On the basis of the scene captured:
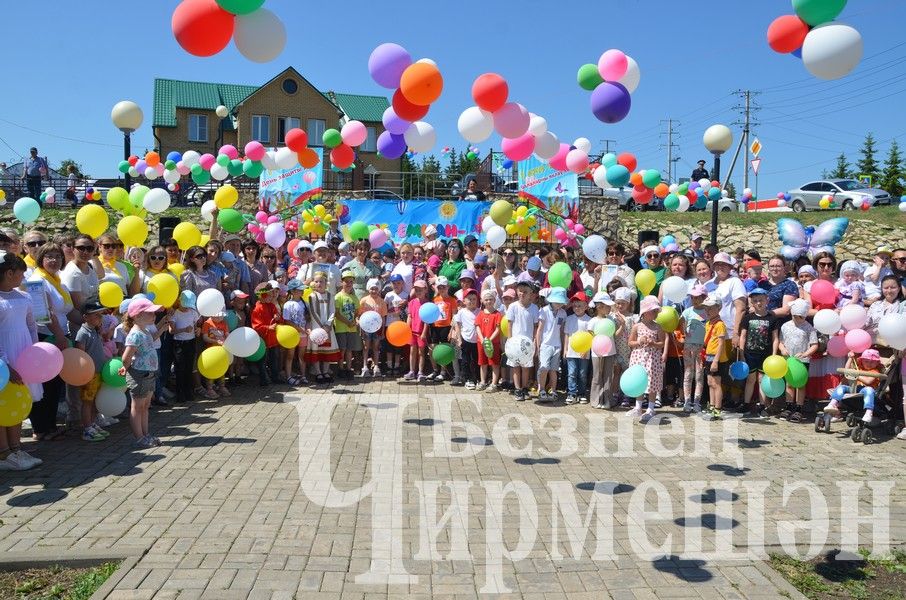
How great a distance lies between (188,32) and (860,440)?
7067 mm

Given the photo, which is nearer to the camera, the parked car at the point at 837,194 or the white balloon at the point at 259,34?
the white balloon at the point at 259,34

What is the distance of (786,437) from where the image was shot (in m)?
7.32

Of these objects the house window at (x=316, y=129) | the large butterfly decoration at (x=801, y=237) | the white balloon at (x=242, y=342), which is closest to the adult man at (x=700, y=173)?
the large butterfly decoration at (x=801, y=237)

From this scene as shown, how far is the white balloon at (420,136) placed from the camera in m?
7.09

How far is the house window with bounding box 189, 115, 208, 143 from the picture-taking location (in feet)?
136

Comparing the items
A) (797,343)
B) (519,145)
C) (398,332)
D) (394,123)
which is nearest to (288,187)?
(398,332)

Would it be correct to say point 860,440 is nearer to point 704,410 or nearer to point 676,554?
point 704,410

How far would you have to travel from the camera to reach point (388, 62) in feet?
19.4

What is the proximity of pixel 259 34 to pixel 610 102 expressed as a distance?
293cm

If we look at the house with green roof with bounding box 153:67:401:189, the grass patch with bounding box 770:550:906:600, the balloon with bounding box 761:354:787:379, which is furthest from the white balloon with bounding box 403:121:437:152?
the house with green roof with bounding box 153:67:401:189

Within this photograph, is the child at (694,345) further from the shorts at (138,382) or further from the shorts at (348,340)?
the shorts at (138,382)

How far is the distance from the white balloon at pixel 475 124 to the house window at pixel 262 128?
117ft

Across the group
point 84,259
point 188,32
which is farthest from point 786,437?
point 84,259

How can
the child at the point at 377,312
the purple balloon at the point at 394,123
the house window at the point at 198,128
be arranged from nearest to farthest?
1. the purple balloon at the point at 394,123
2. the child at the point at 377,312
3. the house window at the point at 198,128
